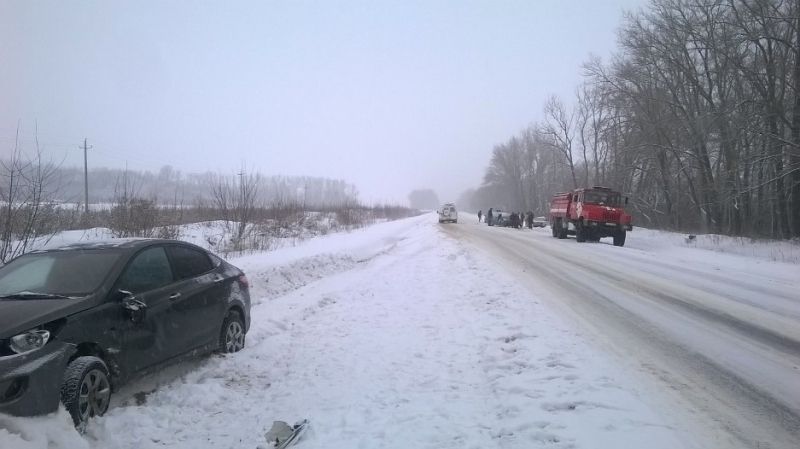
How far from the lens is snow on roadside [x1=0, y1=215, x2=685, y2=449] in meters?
4.14

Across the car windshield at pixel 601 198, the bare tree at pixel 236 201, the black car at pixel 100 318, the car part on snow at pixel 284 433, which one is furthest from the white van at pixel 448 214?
the car part on snow at pixel 284 433

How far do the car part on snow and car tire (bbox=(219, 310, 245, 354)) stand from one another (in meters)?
2.21

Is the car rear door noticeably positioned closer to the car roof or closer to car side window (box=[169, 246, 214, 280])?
car side window (box=[169, 246, 214, 280])

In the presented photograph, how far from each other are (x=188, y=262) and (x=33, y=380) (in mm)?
2723

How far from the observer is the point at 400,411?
15.4 ft

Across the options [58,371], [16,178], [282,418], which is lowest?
[282,418]

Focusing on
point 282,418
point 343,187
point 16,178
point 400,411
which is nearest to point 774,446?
point 400,411

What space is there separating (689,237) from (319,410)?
980 inches

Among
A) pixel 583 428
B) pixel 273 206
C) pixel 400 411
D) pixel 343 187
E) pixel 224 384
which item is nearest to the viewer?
pixel 583 428

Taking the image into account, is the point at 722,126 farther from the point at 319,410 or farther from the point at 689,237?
the point at 319,410

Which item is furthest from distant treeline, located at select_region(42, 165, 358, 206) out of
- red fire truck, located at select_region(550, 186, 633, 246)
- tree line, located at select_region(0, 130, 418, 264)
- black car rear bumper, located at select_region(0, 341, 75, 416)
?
red fire truck, located at select_region(550, 186, 633, 246)

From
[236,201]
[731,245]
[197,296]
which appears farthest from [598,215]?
[197,296]

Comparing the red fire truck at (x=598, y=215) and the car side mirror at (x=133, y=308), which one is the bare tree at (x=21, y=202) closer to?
the car side mirror at (x=133, y=308)

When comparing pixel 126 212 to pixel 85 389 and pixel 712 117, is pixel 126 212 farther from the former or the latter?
pixel 712 117
